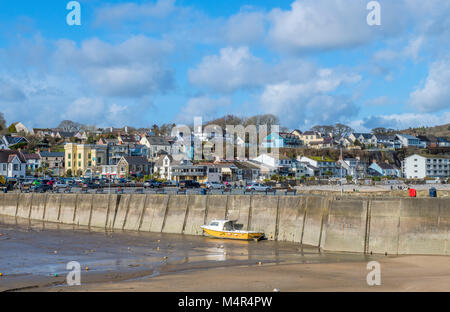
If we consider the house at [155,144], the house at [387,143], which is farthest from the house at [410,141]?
the house at [155,144]

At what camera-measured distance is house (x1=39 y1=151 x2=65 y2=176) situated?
148 m

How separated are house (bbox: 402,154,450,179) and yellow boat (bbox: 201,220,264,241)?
11254 cm

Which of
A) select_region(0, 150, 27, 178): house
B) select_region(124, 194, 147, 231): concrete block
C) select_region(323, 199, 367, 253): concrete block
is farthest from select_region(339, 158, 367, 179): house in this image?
select_region(323, 199, 367, 253): concrete block

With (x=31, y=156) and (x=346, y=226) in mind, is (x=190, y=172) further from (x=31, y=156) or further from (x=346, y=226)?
(x=346, y=226)

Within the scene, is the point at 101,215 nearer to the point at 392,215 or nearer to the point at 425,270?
the point at 392,215

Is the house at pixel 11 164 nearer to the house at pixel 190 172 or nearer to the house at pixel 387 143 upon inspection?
the house at pixel 190 172

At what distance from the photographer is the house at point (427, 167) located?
468ft

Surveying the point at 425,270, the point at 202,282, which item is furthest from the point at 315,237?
the point at 202,282

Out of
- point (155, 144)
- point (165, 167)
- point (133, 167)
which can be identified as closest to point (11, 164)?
point (133, 167)

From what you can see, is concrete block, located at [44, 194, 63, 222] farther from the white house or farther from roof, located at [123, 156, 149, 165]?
the white house

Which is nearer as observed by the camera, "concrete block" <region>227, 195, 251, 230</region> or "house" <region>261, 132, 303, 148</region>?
"concrete block" <region>227, 195, 251, 230</region>

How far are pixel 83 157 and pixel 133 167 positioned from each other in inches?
821

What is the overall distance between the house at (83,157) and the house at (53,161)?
17.1 ft

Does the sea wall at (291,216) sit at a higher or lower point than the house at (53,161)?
lower
